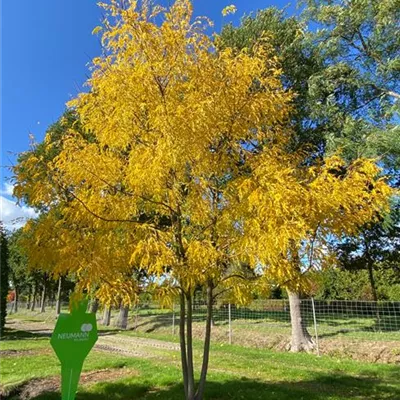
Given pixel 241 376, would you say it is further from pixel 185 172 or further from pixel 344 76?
pixel 344 76

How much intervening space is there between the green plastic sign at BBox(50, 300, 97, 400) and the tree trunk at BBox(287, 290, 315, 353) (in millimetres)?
8255

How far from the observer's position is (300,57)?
12.3 m

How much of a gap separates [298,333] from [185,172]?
29.4 ft

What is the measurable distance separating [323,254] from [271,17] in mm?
11209

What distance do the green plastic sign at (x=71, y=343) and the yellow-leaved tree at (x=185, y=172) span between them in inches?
35.7

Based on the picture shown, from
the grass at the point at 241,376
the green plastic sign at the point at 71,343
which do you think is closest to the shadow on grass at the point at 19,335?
the grass at the point at 241,376

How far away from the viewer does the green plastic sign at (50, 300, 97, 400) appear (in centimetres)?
417

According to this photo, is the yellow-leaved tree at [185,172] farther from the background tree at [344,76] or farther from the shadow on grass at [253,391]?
the background tree at [344,76]

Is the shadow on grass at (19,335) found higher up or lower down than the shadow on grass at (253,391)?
higher up

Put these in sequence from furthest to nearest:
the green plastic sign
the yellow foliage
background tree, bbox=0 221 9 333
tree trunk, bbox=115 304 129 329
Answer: tree trunk, bbox=115 304 129 329 < background tree, bbox=0 221 9 333 < the green plastic sign < the yellow foliage

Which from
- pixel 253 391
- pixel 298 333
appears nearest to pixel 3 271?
pixel 298 333

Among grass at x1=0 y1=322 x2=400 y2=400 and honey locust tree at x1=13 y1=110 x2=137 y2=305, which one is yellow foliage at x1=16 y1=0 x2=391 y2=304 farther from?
grass at x1=0 y1=322 x2=400 y2=400

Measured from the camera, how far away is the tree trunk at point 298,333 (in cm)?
1138

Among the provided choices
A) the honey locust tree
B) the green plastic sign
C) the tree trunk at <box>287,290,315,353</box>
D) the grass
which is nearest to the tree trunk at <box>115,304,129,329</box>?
the grass
